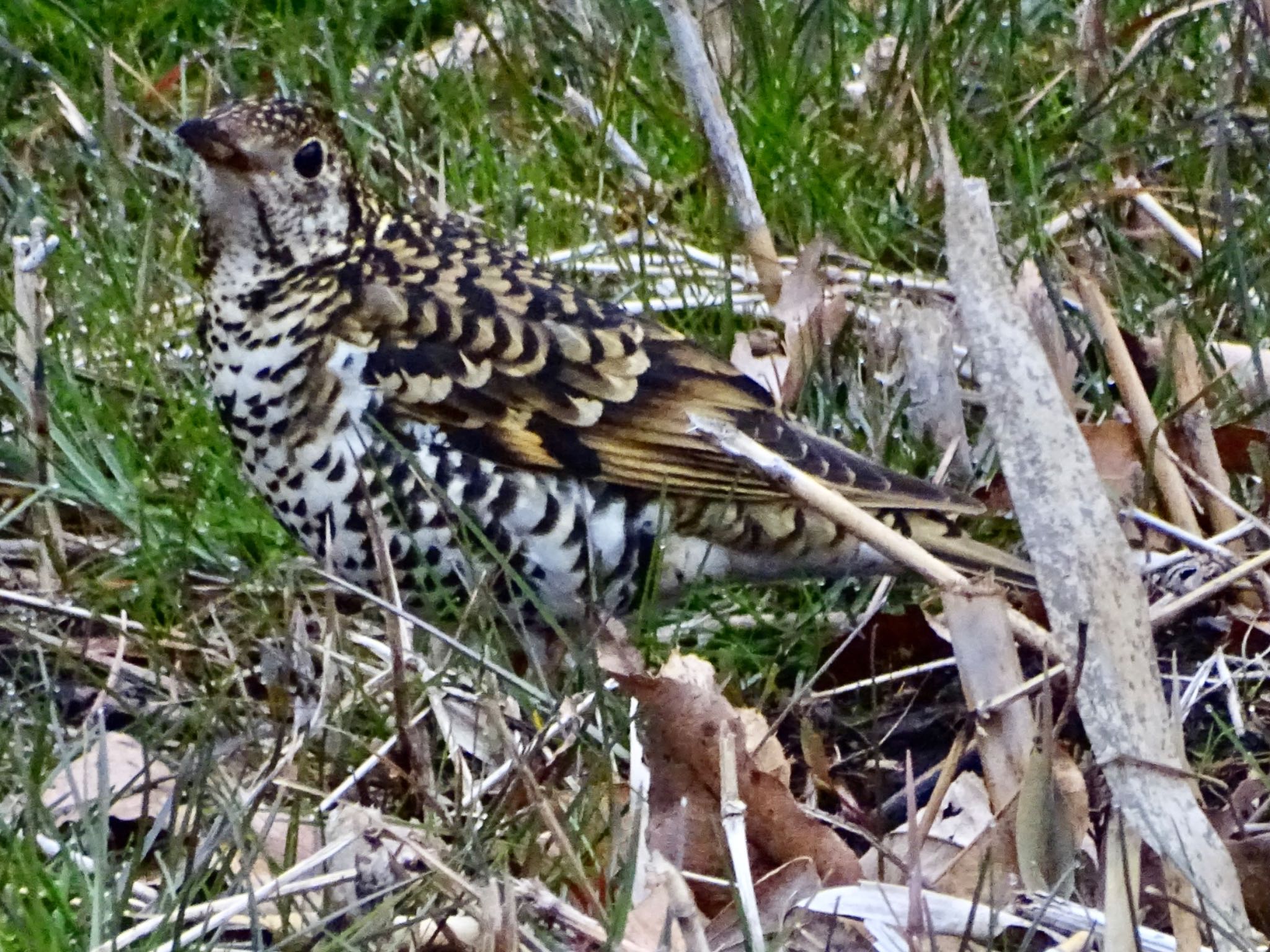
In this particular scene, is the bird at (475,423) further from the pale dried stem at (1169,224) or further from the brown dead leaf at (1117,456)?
the pale dried stem at (1169,224)

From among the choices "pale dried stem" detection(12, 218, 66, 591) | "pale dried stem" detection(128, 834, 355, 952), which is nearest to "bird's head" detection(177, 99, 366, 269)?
"pale dried stem" detection(12, 218, 66, 591)

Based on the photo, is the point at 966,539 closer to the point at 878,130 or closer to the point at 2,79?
the point at 878,130

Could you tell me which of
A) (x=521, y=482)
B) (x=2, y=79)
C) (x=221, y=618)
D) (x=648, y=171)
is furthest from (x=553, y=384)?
(x=2, y=79)

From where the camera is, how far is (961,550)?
291 cm

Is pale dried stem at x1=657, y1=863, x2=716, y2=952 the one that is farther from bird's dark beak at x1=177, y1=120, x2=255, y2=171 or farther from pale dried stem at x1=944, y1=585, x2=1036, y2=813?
bird's dark beak at x1=177, y1=120, x2=255, y2=171

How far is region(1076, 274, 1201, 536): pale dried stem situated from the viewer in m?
2.83

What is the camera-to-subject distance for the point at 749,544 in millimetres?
2939

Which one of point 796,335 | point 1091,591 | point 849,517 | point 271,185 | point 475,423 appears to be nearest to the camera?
point 1091,591

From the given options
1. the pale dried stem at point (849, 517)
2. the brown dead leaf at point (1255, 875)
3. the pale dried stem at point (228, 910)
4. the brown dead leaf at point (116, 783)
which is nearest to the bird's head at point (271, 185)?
the brown dead leaf at point (116, 783)

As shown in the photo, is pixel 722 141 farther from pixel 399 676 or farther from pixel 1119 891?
pixel 1119 891

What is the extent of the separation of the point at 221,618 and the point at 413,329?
1.78 feet

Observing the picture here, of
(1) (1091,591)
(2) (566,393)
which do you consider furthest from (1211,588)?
(2) (566,393)

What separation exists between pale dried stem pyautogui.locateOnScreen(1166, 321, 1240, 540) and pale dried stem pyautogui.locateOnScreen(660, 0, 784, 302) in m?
0.81

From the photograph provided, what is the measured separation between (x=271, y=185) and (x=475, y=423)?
0.50 m
